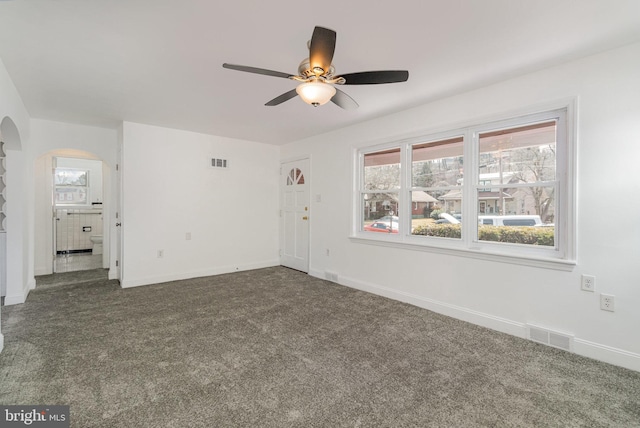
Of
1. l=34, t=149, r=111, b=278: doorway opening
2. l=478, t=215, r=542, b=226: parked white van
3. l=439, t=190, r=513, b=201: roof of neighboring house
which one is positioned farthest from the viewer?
l=34, t=149, r=111, b=278: doorway opening

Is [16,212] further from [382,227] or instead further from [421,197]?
[421,197]

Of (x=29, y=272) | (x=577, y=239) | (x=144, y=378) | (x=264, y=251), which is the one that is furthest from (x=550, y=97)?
(x=29, y=272)

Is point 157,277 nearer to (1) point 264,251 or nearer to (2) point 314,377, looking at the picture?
(1) point 264,251

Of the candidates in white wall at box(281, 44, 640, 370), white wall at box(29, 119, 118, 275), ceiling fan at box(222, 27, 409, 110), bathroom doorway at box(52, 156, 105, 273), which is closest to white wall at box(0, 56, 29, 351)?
white wall at box(29, 119, 118, 275)

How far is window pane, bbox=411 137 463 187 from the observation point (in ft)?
11.3

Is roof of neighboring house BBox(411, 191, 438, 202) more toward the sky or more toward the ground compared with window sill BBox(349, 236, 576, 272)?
more toward the sky

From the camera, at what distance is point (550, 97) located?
2648 millimetres

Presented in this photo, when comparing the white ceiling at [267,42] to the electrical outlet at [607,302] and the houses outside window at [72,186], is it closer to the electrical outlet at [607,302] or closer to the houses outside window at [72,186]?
the electrical outlet at [607,302]

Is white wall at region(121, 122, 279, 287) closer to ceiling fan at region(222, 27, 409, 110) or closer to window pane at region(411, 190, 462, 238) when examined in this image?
window pane at region(411, 190, 462, 238)

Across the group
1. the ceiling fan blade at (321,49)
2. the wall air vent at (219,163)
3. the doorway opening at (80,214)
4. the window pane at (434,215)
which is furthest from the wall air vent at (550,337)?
the doorway opening at (80,214)

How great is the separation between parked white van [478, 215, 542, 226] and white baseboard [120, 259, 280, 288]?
3.96 metres

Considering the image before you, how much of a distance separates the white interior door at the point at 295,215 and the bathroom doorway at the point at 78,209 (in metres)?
4.26

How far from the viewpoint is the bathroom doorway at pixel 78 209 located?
6.80 m

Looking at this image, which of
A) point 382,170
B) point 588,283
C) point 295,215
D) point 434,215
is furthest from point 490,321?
point 295,215
